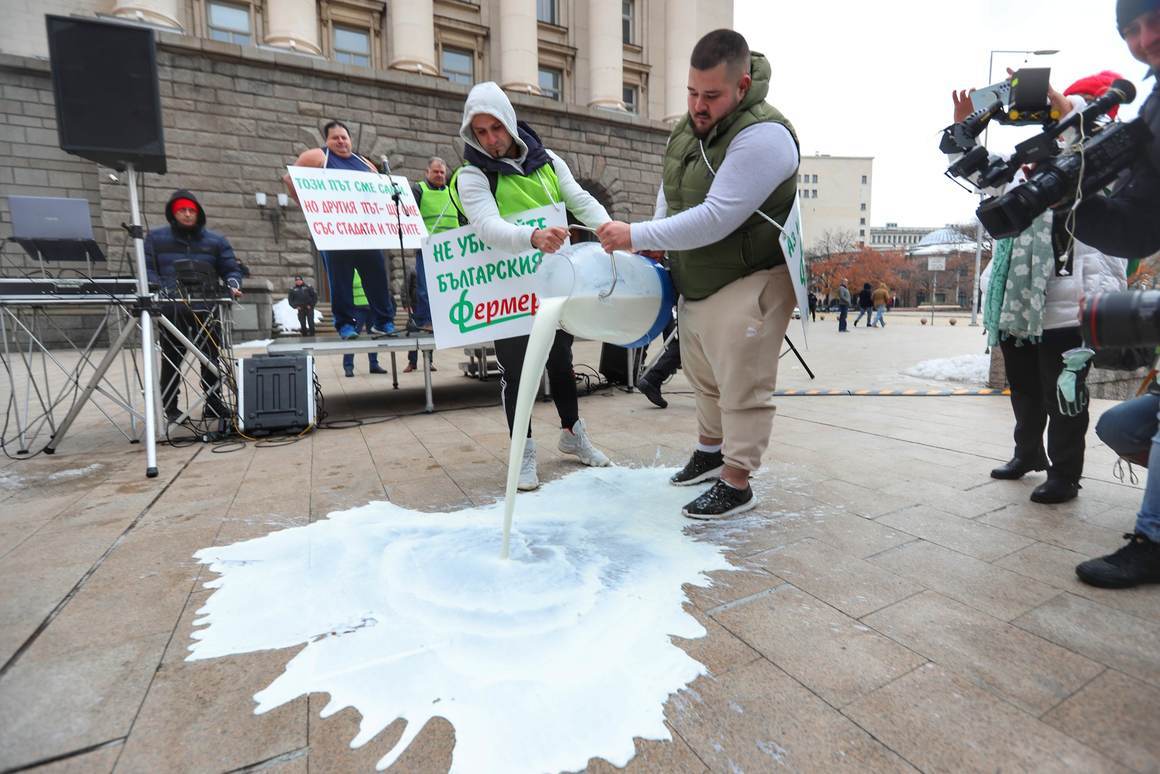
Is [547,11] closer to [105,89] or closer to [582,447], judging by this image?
[105,89]

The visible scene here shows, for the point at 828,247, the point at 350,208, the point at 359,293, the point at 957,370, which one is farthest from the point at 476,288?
the point at 828,247

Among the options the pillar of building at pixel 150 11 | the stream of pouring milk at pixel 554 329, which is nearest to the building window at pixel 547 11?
the pillar of building at pixel 150 11

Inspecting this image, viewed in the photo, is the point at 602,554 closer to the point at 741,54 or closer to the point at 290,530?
the point at 290,530

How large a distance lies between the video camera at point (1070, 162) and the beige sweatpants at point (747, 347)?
752mm

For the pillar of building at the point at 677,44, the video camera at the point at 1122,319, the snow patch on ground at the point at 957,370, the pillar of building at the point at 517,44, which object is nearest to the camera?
the video camera at the point at 1122,319

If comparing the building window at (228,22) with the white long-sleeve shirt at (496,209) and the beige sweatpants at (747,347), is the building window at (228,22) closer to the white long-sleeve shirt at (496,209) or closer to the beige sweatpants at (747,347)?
the white long-sleeve shirt at (496,209)

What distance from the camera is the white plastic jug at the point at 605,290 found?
2355mm

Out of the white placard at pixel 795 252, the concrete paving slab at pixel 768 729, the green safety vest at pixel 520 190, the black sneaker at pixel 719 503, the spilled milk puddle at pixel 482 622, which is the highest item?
the green safety vest at pixel 520 190

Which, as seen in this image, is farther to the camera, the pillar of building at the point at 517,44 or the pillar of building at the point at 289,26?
the pillar of building at the point at 517,44

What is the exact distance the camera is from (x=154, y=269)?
4.58 metres

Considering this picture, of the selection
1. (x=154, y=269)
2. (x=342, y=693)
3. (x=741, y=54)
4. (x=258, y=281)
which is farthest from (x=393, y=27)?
(x=342, y=693)

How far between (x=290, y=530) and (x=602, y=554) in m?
1.32

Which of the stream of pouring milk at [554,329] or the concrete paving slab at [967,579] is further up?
the stream of pouring milk at [554,329]

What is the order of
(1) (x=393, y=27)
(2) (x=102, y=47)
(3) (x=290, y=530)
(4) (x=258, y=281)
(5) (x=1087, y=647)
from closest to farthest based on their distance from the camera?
(5) (x=1087, y=647) → (3) (x=290, y=530) → (2) (x=102, y=47) → (4) (x=258, y=281) → (1) (x=393, y=27)
